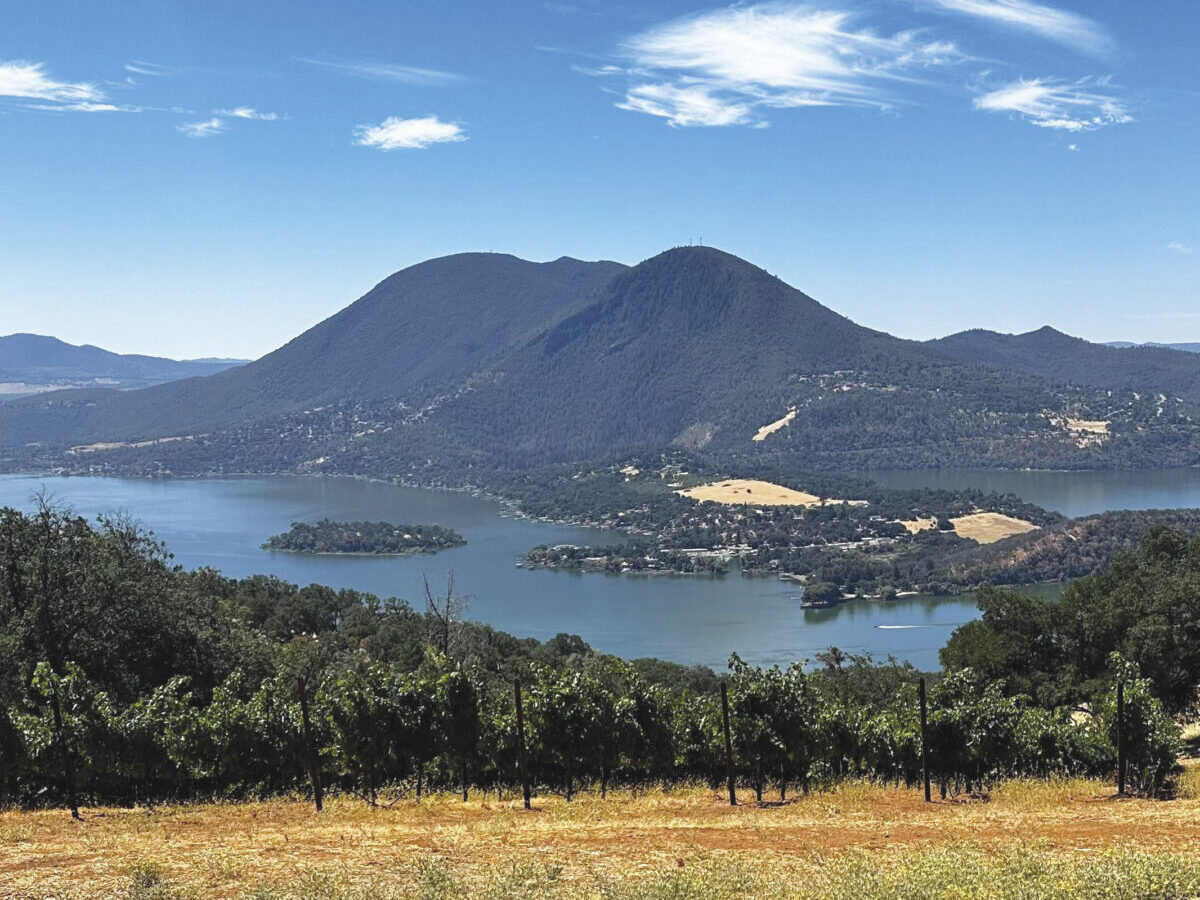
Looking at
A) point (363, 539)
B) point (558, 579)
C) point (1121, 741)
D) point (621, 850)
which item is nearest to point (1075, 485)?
point (558, 579)

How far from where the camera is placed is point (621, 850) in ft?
36.8

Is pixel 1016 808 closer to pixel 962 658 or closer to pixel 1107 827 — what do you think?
pixel 1107 827

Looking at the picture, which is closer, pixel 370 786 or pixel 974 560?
pixel 370 786

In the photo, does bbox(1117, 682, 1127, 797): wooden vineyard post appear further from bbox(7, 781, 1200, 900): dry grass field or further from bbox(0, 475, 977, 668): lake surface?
bbox(0, 475, 977, 668): lake surface

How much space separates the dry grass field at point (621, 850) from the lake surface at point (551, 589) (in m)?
40.1

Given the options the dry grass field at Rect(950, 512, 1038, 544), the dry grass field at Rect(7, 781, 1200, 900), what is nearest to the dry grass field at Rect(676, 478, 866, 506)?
the dry grass field at Rect(950, 512, 1038, 544)

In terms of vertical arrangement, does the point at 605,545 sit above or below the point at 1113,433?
below

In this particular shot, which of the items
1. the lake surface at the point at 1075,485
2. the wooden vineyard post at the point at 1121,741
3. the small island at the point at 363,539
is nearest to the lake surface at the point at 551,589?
the small island at the point at 363,539

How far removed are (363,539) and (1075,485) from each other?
357 ft

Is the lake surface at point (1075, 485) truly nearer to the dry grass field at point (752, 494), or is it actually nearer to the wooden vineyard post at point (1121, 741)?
the dry grass field at point (752, 494)

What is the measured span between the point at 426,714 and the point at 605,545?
104170mm

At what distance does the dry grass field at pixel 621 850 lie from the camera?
9.34 metres

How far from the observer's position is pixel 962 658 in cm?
2961

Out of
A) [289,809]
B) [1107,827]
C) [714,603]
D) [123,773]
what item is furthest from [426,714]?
[714,603]
